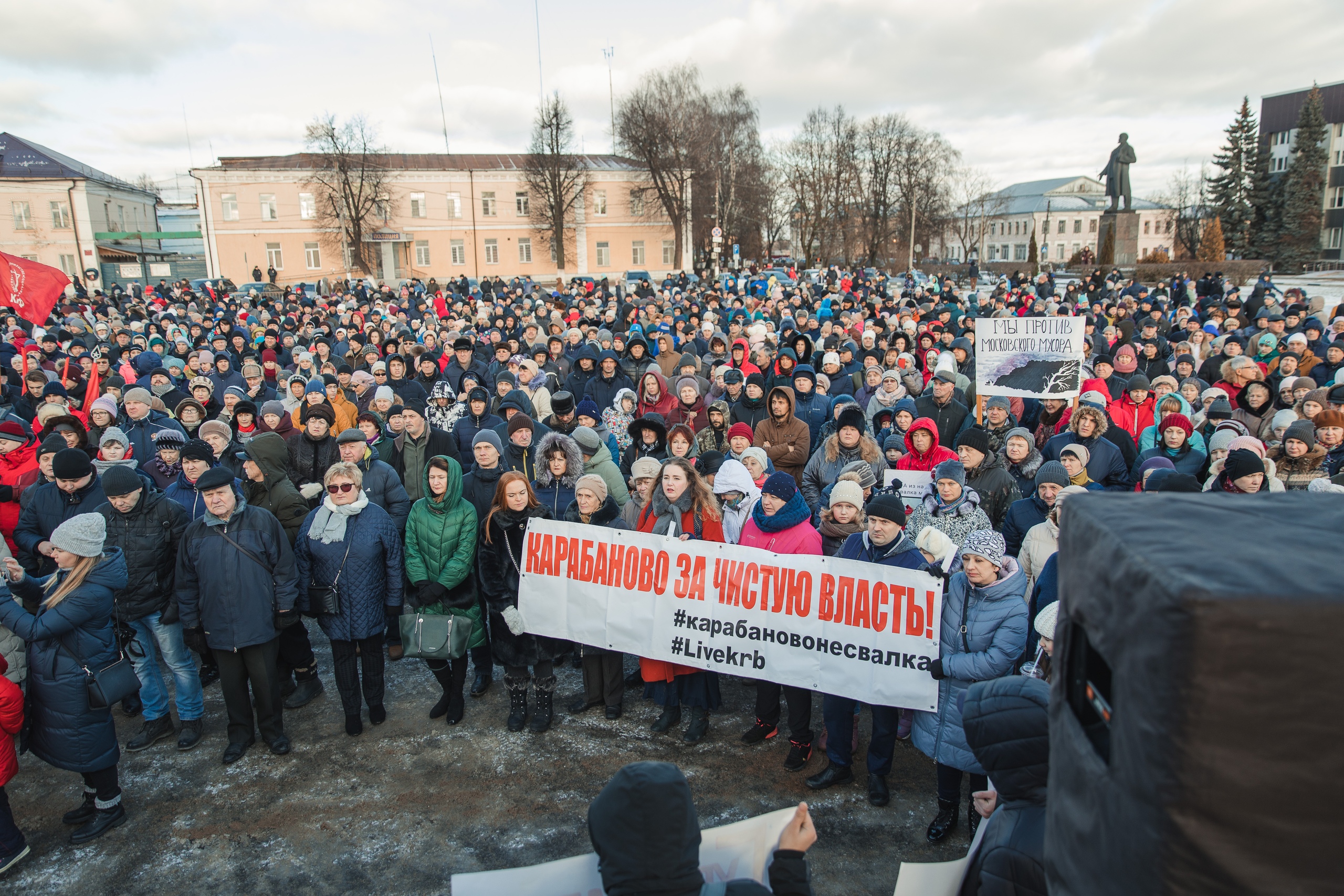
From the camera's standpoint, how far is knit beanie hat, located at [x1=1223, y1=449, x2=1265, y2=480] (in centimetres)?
493

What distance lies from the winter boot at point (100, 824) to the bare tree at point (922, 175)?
6311 centimetres

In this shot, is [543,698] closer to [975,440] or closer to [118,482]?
[118,482]

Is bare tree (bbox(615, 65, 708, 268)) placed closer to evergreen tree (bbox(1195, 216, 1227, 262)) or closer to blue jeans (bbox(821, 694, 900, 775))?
evergreen tree (bbox(1195, 216, 1227, 262))

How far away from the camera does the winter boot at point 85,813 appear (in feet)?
14.7

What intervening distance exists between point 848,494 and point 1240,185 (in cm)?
5665

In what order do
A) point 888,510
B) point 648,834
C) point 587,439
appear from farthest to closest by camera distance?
1. point 587,439
2. point 888,510
3. point 648,834

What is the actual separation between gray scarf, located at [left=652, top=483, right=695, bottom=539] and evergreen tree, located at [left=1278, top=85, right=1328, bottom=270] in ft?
176

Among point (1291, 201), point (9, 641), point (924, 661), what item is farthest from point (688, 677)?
point (1291, 201)

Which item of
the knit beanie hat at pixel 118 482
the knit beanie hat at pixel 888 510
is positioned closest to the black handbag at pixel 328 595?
the knit beanie hat at pixel 118 482

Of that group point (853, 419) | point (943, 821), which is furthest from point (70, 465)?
point (943, 821)

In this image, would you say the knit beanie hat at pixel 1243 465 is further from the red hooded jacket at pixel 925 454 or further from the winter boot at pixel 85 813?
the winter boot at pixel 85 813

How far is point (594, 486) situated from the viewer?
213 inches

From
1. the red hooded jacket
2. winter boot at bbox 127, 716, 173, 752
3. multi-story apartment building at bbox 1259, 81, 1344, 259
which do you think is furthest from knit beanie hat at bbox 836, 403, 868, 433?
multi-story apartment building at bbox 1259, 81, 1344, 259

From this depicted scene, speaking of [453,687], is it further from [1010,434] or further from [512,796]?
[1010,434]
